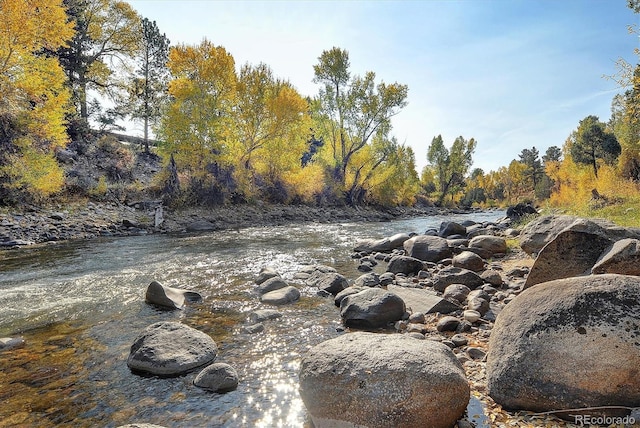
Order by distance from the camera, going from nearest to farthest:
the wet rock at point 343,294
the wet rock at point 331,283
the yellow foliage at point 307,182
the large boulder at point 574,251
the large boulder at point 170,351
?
the large boulder at point 170,351 → the large boulder at point 574,251 → the wet rock at point 343,294 → the wet rock at point 331,283 → the yellow foliage at point 307,182

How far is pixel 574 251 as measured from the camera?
16.0 feet

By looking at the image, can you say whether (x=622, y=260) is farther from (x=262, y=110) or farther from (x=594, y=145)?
(x=594, y=145)

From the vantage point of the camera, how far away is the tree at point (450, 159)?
64938 millimetres

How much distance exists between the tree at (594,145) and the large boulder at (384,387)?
4544cm

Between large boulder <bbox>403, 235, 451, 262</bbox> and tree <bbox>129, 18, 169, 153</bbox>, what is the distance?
3109 cm

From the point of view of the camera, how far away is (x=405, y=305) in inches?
235

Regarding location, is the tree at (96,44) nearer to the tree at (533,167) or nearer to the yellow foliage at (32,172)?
the yellow foliage at (32,172)

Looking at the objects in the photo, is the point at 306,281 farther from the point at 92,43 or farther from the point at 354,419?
the point at 92,43

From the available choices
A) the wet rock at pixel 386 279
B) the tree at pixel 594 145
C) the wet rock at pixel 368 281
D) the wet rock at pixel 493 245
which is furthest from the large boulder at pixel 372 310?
the tree at pixel 594 145

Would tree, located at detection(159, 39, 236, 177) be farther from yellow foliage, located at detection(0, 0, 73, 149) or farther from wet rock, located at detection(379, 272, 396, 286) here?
wet rock, located at detection(379, 272, 396, 286)

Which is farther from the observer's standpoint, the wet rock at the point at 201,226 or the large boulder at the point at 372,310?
the wet rock at the point at 201,226

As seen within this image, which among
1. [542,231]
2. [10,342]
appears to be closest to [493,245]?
[542,231]

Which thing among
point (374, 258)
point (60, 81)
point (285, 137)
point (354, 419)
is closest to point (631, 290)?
point (354, 419)

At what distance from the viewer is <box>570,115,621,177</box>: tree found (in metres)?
35.5
